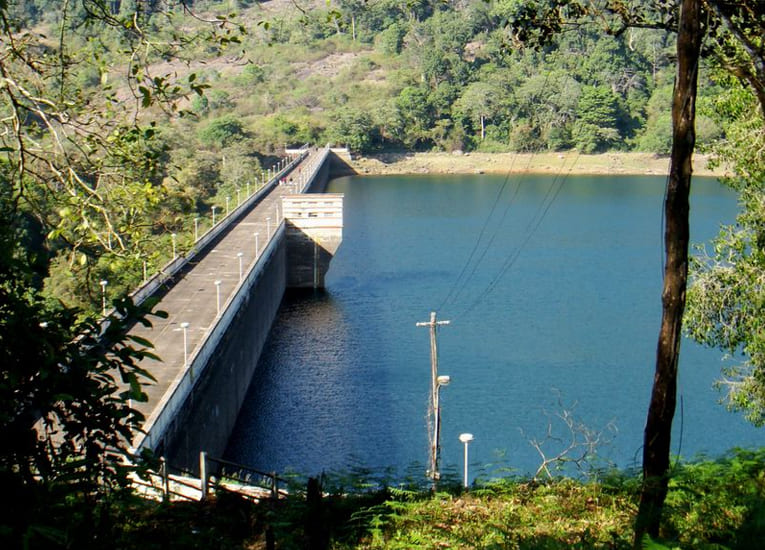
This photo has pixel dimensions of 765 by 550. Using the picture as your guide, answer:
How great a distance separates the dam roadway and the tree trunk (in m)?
3.45

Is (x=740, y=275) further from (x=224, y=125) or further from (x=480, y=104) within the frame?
(x=480, y=104)

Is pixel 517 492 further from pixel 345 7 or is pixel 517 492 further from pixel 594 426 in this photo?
pixel 345 7

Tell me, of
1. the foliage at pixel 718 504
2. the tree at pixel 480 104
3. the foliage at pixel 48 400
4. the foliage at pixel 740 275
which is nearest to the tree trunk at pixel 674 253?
the foliage at pixel 718 504

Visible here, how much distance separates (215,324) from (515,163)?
203 ft

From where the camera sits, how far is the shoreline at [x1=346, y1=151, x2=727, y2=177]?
3034 inches

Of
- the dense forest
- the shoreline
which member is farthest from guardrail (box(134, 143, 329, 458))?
the shoreline

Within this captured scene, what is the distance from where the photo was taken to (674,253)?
6.48 meters

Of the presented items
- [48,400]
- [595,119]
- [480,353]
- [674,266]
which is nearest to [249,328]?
[480,353]

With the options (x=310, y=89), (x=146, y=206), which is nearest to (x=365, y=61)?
(x=310, y=89)

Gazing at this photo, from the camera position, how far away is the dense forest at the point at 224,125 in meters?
4.93

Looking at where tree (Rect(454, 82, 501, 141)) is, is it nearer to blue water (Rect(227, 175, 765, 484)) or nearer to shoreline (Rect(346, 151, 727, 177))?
shoreline (Rect(346, 151, 727, 177))

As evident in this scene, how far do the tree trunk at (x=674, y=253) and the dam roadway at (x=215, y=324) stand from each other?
3.45 m

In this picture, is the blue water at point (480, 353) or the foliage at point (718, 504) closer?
the foliage at point (718, 504)

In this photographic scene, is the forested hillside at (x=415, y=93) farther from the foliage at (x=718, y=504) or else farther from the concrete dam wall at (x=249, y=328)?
the foliage at (x=718, y=504)
